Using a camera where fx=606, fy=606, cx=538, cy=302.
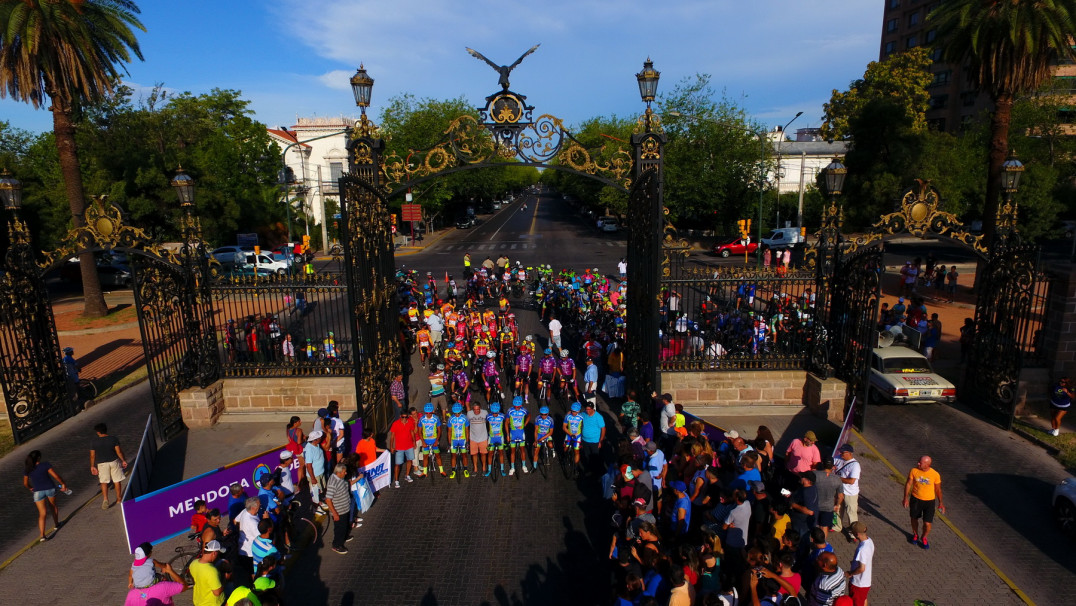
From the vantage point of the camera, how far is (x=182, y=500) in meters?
8.84

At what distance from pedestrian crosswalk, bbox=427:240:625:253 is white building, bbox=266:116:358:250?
1143 centimetres

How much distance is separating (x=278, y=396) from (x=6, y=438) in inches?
224

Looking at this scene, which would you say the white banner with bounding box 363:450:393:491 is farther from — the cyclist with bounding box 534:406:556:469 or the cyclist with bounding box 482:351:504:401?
the cyclist with bounding box 482:351:504:401

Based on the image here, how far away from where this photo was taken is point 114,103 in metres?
40.2

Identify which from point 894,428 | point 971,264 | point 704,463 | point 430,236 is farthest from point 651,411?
point 430,236

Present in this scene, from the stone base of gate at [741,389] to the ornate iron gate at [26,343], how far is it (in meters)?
13.6

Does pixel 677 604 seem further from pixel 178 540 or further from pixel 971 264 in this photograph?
pixel 971 264

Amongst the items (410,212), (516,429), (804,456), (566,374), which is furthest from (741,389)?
(410,212)

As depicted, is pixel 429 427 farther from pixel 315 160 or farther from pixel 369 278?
pixel 315 160

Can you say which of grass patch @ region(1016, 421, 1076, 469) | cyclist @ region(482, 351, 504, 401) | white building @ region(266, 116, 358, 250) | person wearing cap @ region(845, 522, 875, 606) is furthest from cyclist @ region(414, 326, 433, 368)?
white building @ region(266, 116, 358, 250)

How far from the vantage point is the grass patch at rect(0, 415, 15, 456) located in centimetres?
1247

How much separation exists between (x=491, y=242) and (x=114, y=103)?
2855 centimetres

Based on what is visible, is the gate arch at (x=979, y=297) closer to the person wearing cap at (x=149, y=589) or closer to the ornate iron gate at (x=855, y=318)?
the ornate iron gate at (x=855, y=318)

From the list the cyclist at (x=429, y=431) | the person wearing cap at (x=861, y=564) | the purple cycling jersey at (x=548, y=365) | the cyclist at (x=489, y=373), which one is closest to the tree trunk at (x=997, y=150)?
the purple cycling jersey at (x=548, y=365)
